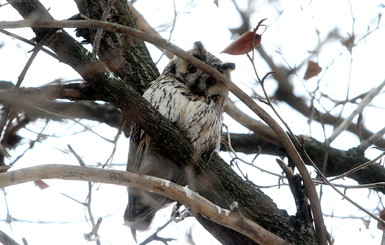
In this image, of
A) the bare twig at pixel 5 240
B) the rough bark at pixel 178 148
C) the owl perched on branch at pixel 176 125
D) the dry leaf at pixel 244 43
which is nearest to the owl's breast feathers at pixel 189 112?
the owl perched on branch at pixel 176 125

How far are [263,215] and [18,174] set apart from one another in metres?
1.44

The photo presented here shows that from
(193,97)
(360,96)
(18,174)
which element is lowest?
(18,174)

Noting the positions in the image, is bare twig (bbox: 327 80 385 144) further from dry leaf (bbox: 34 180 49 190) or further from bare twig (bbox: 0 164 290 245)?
dry leaf (bbox: 34 180 49 190)

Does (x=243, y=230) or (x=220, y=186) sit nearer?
(x=243, y=230)

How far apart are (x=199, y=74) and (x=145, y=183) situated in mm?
1409

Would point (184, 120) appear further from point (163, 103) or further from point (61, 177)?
point (61, 177)

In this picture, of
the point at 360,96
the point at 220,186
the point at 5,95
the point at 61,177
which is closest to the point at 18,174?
the point at 61,177

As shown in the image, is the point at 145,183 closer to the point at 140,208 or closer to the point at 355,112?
the point at 140,208

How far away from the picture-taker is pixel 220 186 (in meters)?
3.11

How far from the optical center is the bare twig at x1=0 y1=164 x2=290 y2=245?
216 centimetres

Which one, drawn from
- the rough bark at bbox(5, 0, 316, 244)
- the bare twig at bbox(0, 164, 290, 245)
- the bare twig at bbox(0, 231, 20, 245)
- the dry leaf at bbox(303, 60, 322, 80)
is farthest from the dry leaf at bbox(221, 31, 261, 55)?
the dry leaf at bbox(303, 60, 322, 80)

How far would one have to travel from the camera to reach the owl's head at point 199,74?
370 centimetres

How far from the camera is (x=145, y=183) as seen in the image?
7.97ft

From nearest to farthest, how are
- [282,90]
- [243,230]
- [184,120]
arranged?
1. [243,230]
2. [184,120]
3. [282,90]
